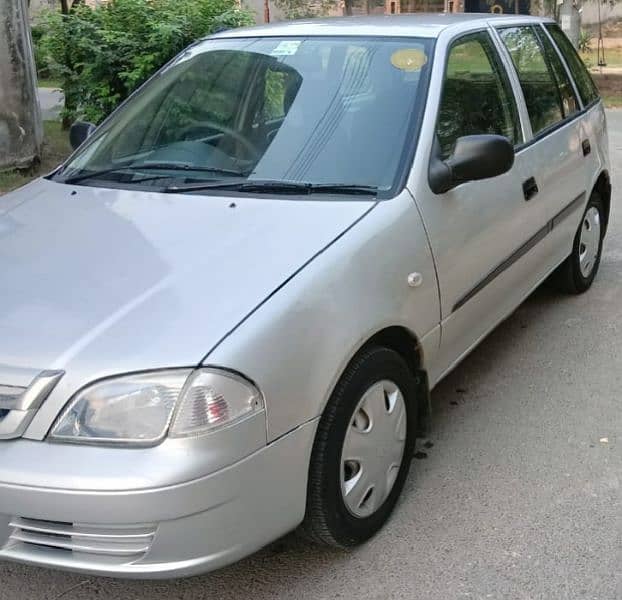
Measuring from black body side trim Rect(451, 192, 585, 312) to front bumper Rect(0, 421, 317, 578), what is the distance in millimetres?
1339

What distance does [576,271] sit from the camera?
17.6 ft

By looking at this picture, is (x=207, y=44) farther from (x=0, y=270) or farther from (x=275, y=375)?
(x=275, y=375)

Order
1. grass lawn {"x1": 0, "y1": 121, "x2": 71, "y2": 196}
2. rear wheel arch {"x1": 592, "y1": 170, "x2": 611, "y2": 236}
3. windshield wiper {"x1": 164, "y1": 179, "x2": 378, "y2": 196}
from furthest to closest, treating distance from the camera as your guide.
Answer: grass lawn {"x1": 0, "y1": 121, "x2": 71, "y2": 196} < rear wheel arch {"x1": 592, "y1": 170, "x2": 611, "y2": 236} < windshield wiper {"x1": 164, "y1": 179, "x2": 378, "y2": 196}

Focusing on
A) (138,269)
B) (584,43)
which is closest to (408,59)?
(138,269)

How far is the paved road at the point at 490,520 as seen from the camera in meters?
2.81

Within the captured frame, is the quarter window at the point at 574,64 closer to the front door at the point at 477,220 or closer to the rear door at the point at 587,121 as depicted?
the rear door at the point at 587,121

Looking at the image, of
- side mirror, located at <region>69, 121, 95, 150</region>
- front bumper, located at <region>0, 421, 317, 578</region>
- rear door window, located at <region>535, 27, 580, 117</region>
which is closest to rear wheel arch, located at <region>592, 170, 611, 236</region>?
rear door window, located at <region>535, 27, 580, 117</region>

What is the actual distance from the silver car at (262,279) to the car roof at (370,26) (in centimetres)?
2

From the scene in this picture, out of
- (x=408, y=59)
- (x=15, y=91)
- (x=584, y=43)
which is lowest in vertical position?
(x=584, y=43)

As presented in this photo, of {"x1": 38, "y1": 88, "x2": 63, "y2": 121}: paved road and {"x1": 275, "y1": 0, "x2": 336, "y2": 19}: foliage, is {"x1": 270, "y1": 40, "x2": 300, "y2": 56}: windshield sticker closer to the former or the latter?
{"x1": 38, "y1": 88, "x2": 63, "y2": 121}: paved road

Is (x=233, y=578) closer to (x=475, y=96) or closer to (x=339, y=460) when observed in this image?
(x=339, y=460)

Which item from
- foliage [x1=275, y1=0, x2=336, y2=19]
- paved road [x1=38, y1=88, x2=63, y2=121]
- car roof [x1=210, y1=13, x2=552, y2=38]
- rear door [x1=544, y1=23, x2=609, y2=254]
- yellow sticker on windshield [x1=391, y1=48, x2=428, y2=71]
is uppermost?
car roof [x1=210, y1=13, x2=552, y2=38]

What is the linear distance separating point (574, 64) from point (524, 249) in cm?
181

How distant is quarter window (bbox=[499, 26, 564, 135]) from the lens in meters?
4.41
